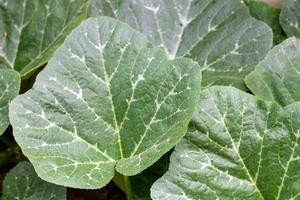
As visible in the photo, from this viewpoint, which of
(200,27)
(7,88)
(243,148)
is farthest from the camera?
(200,27)

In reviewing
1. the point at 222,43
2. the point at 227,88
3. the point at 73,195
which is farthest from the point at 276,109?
the point at 73,195

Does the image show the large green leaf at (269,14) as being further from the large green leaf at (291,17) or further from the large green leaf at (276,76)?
the large green leaf at (276,76)

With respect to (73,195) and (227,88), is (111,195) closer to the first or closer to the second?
(73,195)

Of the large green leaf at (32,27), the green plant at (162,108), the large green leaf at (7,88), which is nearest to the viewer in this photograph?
the green plant at (162,108)

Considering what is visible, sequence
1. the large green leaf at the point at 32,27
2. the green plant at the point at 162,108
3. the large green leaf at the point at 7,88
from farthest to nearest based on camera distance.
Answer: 1. the large green leaf at the point at 32,27
2. the large green leaf at the point at 7,88
3. the green plant at the point at 162,108

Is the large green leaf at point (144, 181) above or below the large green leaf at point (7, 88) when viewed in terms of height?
below

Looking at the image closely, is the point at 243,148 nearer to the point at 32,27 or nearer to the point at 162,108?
the point at 162,108

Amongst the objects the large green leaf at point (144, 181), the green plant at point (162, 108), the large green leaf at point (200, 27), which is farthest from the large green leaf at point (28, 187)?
the large green leaf at point (200, 27)

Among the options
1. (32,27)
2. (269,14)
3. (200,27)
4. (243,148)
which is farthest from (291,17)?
(32,27)
